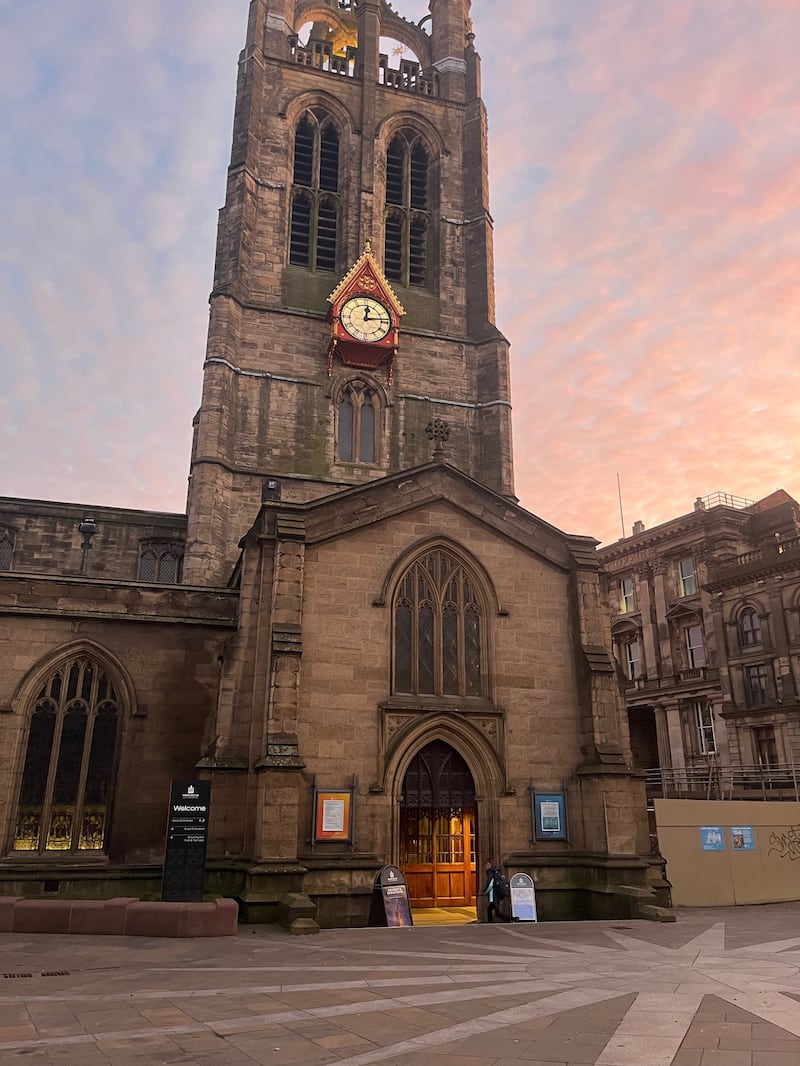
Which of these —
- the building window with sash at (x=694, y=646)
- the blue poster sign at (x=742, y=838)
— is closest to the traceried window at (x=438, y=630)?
the blue poster sign at (x=742, y=838)

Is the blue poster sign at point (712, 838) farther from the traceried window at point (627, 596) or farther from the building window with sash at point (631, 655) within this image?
the traceried window at point (627, 596)

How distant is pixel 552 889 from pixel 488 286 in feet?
93.2

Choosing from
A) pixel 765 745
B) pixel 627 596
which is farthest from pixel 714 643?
pixel 627 596

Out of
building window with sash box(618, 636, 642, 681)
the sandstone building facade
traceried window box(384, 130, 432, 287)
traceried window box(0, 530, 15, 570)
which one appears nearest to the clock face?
traceried window box(384, 130, 432, 287)

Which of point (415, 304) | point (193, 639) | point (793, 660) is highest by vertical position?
point (415, 304)

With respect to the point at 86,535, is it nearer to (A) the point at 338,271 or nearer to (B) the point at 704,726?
(A) the point at 338,271

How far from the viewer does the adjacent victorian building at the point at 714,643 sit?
126 feet

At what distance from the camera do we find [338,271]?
38.1m

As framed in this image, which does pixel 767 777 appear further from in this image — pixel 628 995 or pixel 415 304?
pixel 628 995

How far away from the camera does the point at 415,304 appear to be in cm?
3866

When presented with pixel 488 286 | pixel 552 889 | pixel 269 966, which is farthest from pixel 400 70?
pixel 269 966

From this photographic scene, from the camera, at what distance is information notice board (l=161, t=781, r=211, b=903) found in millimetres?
16000

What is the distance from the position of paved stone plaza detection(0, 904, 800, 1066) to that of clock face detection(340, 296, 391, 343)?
25313 millimetres

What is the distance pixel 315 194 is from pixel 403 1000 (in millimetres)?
37274
